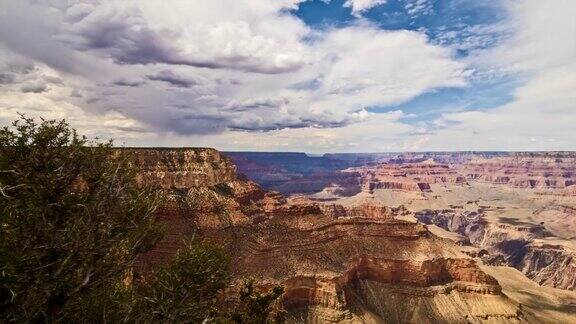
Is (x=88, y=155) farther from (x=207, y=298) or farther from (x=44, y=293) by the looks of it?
(x=207, y=298)

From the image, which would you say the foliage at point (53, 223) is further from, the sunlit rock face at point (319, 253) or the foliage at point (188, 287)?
the sunlit rock face at point (319, 253)

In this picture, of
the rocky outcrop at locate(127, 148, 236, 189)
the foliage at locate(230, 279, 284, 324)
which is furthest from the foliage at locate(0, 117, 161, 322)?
the rocky outcrop at locate(127, 148, 236, 189)

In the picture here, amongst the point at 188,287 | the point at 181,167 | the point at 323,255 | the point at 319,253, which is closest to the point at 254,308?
the point at 188,287

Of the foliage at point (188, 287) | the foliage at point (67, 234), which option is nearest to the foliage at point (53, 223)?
the foliage at point (67, 234)

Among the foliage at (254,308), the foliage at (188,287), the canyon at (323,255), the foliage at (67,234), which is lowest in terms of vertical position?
the canyon at (323,255)

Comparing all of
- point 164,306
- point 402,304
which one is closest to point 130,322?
point 164,306

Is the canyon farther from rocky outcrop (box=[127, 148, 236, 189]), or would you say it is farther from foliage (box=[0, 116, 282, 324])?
foliage (box=[0, 116, 282, 324])

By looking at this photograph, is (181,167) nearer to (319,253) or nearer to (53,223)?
(319,253)
